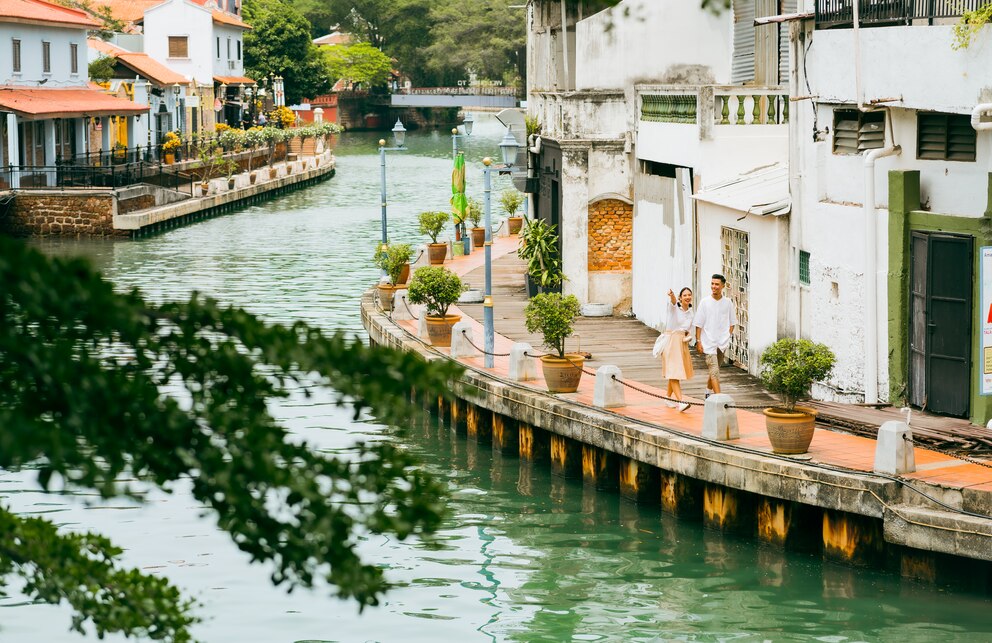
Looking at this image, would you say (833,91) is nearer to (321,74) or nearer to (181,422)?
(181,422)

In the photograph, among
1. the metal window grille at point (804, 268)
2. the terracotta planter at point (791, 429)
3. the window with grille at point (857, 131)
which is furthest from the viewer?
the metal window grille at point (804, 268)

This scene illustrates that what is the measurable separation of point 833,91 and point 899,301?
2.93 metres

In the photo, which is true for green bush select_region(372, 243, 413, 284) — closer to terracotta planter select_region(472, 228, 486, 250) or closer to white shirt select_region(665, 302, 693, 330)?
terracotta planter select_region(472, 228, 486, 250)

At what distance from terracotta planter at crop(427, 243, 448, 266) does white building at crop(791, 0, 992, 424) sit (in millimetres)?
17370

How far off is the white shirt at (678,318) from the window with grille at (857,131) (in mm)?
2781

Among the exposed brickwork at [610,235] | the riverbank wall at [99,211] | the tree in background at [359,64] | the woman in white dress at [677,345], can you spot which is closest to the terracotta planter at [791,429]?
the woman in white dress at [677,345]

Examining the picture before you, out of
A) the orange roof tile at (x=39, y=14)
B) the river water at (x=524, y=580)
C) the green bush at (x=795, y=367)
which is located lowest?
the river water at (x=524, y=580)

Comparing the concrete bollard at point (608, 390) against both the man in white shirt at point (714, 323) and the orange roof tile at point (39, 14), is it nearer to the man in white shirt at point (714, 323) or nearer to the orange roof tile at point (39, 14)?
the man in white shirt at point (714, 323)

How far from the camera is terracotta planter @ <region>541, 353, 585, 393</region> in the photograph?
20.3 m

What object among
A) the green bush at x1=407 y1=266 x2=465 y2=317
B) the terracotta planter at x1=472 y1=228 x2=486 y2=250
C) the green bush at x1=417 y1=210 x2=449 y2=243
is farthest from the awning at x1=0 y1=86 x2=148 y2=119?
the green bush at x1=407 y1=266 x2=465 y2=317

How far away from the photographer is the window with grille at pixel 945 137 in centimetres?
1709

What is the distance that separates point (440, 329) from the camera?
80.8 feet

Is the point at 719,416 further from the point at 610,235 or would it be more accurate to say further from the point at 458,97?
the point at 458,97

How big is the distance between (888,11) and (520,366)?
6.89 meters
